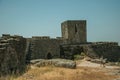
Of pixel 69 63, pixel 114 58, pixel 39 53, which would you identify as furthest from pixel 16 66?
pixel 114 58

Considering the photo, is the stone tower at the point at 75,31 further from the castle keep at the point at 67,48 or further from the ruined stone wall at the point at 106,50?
the ruined stone wall at the point at 106,50

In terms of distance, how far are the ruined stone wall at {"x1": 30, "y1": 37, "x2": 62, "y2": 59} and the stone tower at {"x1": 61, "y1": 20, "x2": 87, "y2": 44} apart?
21.7ft

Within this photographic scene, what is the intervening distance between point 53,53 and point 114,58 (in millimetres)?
7589

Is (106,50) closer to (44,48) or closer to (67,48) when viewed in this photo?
(67,48)

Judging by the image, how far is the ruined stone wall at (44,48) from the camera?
25375mm

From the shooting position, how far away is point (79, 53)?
28.0 meters

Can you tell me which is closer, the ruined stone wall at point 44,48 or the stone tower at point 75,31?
the ruined stone wall at point 44,48

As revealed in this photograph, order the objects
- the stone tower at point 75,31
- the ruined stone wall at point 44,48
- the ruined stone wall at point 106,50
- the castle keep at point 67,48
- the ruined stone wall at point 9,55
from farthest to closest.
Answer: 1. the stone tower at point 75,31
2. the ruined stone wall at point 106,50
3. the castle keep at point 67,48
4. the ruined stone wall at point 44,48
5. the ruined stone wall at point 9,55

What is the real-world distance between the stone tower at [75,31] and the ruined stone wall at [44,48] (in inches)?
260

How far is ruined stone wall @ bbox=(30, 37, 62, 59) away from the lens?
25.4m

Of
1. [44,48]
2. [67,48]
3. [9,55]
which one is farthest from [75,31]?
[9,55]

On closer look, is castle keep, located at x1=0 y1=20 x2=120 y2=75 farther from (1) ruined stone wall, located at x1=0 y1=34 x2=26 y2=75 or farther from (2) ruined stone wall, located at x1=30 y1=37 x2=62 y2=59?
(1) ruined stone wall, located at x1=0 y1=34 x2=26 y2=75

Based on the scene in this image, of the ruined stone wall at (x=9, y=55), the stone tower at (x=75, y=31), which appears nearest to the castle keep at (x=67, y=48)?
the stone tower at (x=75, y=31)

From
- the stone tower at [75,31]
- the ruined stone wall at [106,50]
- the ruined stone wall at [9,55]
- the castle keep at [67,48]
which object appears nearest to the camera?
the ruined stone wall at [9,55]
